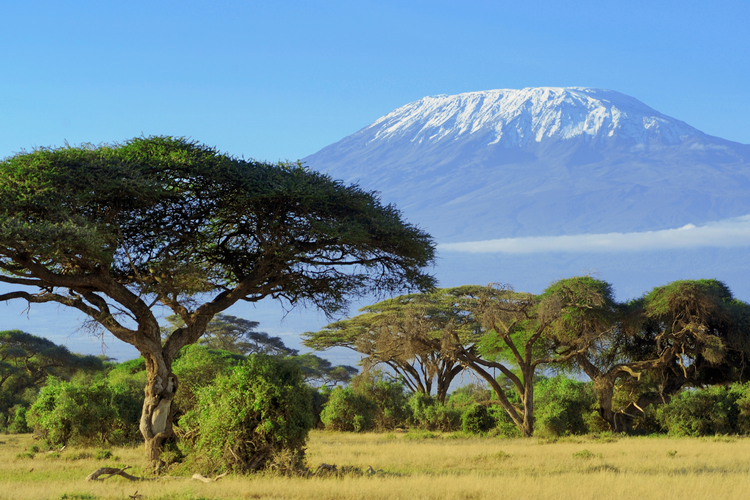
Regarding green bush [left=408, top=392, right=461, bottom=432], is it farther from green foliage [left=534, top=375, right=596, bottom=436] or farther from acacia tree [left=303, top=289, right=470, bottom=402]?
green foliage [left=534, top=375, right=596, bottom=436]

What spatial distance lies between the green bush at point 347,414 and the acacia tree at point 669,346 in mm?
10861

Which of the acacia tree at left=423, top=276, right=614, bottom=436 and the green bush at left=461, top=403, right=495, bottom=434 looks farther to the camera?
the green bush at left=461, top=403, right=495, bottom=434

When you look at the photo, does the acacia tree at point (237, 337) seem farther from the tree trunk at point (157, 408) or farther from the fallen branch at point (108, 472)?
the fallen branch at point (108, 472)

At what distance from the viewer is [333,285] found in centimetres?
2073

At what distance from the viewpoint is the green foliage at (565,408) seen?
28703 mm

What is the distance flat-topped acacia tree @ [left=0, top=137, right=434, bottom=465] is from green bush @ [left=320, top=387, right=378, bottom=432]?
14439 mm

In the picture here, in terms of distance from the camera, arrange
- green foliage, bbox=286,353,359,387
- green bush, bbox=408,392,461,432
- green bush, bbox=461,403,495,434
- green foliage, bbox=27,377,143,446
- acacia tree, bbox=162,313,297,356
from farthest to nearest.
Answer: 1. green foliage, bbox=286,353,359,387
2. acacia tree, bbox=162,313,297,356
3. green bush, bbox=408,392,461,432
4. green bush, bbox=461,403,495,434
5. green foliage, bbox=27,377,143,446

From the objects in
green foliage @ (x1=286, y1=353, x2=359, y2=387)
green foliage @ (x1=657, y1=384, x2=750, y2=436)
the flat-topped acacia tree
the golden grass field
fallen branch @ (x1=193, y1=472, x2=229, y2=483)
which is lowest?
the golden grass field

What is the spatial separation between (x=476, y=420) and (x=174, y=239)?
18094 millimetres

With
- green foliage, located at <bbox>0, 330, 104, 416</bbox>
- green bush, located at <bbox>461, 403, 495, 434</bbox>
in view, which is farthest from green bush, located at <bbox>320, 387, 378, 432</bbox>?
green foliage, located at <bbox>0, 330, 104, 416</bbox>

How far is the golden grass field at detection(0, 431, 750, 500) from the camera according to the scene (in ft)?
40.1

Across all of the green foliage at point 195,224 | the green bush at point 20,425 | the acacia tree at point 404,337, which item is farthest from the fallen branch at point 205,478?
the green bush at point 20,425

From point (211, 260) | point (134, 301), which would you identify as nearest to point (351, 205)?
point (211, 260)

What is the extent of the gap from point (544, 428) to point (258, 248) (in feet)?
49.9
